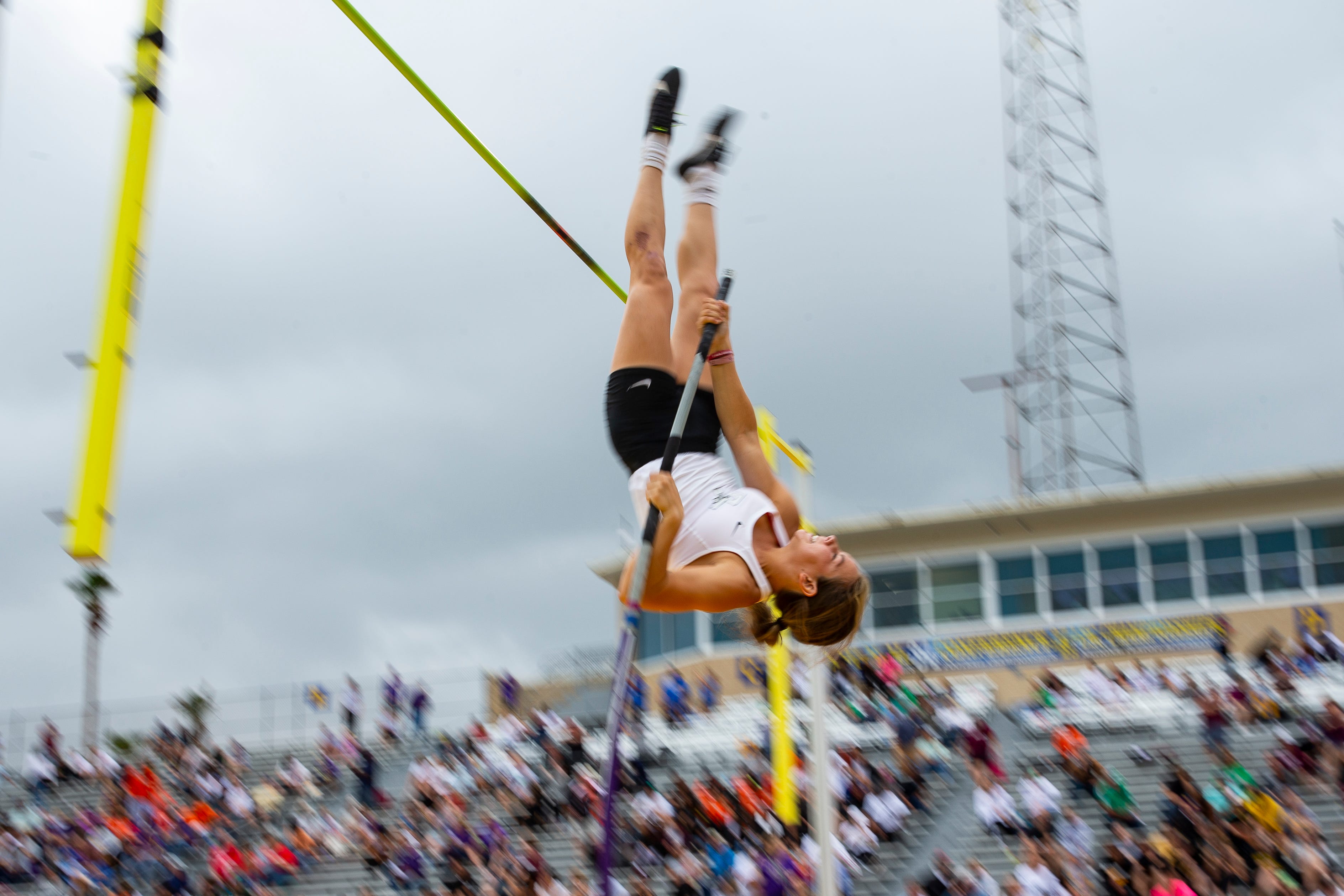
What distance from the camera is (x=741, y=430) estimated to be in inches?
171

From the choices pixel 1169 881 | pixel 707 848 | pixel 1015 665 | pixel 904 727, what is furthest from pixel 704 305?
pixel 1015 665

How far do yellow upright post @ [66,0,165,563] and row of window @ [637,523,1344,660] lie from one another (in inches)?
552

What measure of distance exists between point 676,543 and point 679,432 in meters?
0.49

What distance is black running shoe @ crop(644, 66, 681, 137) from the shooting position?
4.61m

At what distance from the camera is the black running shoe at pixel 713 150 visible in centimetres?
480

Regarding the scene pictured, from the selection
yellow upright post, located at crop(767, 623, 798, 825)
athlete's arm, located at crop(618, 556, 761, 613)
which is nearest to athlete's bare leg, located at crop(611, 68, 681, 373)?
athlete's arm, located at crop(618, 556, 761, 613)

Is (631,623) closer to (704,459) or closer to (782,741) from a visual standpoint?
(704,459)

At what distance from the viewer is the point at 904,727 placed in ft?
39.8

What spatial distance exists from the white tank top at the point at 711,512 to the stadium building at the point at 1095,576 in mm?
11722

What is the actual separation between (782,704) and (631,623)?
242 inches

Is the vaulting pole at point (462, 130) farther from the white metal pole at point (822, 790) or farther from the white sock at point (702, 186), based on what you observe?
the white metal pole at point (822, 790)

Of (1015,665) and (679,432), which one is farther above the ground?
(679,432)

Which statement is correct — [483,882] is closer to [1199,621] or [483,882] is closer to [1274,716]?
[1274,716]

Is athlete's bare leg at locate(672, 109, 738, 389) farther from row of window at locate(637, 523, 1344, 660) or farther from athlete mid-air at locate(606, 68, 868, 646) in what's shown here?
row of window at locate(637, 523, 1344, 660)
